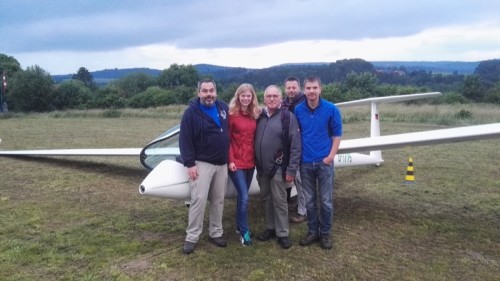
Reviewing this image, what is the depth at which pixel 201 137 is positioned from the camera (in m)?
4.24

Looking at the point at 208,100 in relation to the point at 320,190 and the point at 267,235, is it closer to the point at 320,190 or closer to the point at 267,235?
the point at 320,190

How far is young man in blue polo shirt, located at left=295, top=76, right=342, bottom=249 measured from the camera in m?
4.30

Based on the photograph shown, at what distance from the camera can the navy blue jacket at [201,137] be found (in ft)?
13.8

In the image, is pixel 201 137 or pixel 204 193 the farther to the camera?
pixel 204 193

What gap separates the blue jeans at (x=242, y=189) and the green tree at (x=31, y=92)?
45.2 meters

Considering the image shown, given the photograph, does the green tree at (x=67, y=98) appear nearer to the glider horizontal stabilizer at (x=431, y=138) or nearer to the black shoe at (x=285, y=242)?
the glider horizontal stabilizer at (x=431, y=138)

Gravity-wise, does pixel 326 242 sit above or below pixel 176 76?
below

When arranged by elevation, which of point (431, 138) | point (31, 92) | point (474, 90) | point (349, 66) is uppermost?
point (349, 66)

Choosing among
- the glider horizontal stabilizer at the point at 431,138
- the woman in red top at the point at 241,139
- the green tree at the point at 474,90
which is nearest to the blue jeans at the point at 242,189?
the woman in red top at the point at 241,139

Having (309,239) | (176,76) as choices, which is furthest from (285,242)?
(176,76)

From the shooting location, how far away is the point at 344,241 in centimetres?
473

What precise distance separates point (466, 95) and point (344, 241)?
116 feet

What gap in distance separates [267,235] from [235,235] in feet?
1.38

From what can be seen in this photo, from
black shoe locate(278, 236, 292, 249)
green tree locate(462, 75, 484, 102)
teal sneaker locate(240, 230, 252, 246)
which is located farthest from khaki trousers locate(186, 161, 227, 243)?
green tree locate(462, 75, 484, 102)
